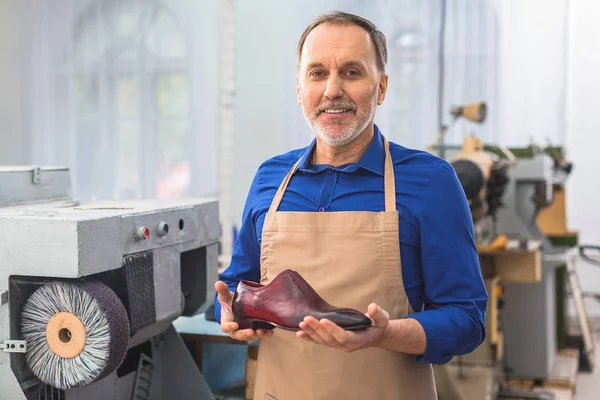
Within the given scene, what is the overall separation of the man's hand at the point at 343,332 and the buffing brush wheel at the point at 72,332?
0.45m

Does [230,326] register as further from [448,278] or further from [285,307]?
[448,278]

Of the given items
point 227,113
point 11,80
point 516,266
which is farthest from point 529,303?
point 11,80

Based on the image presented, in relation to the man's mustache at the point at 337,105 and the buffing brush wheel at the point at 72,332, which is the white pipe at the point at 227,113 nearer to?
the buffing brush wheel at the point at 72,332

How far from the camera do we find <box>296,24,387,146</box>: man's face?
1.18 meters

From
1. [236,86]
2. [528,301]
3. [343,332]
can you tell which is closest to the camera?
[343,332]

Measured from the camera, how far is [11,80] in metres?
5.37

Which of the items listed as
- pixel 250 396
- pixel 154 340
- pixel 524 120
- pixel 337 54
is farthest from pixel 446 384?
pixel 524 120

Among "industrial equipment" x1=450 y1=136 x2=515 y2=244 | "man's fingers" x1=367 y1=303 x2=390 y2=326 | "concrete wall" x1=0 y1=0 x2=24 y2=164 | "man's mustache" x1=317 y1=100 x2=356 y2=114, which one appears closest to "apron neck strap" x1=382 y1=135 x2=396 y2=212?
"man's mustache" x1=317 y1=100 x2=356 y2=114

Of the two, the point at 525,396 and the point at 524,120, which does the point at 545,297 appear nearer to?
the point at 525,396

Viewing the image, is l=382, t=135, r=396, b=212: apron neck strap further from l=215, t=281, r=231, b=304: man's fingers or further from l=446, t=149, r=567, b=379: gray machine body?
l=446, t=149, r=567, b=379: gray machine body

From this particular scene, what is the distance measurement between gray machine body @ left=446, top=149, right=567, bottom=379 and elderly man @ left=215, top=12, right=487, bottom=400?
8.33 ft

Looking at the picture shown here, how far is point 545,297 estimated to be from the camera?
12.3 ft

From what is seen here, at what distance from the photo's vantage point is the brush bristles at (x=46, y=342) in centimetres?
129

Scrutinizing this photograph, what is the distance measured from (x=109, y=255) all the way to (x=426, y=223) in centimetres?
56
